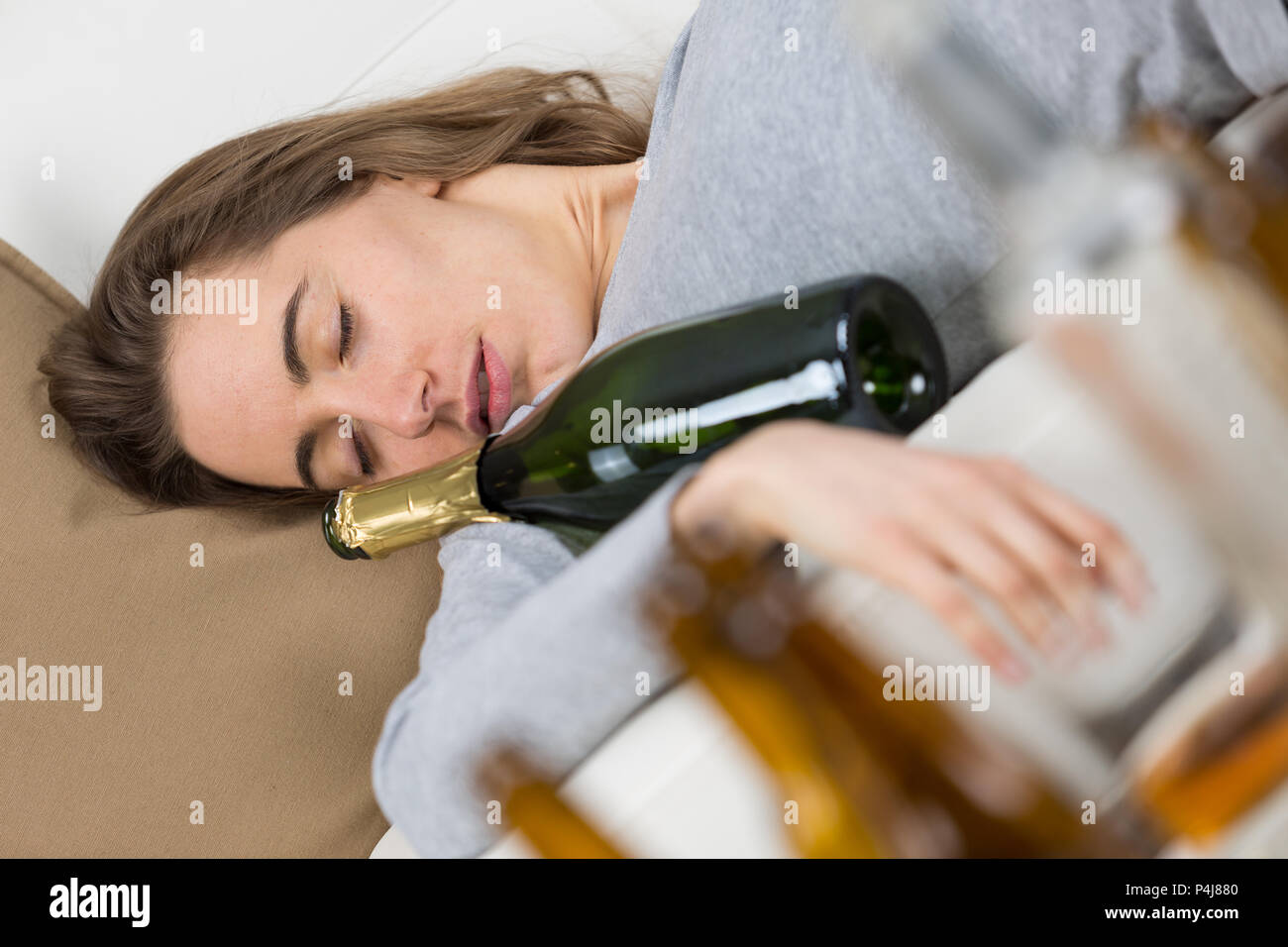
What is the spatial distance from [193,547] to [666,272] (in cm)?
59

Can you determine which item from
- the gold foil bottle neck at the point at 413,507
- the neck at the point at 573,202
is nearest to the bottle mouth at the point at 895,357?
the gold foil bottle neck at the point at 413,507

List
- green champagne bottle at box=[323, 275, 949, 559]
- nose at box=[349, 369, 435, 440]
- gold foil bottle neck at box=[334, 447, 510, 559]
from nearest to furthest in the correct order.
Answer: green champagne bottle at box=[323, 275, 949, 559] < gold foil bottle neck at box=[334, 447, 510, 559] < nose at box=[349, 369, 435, 440]

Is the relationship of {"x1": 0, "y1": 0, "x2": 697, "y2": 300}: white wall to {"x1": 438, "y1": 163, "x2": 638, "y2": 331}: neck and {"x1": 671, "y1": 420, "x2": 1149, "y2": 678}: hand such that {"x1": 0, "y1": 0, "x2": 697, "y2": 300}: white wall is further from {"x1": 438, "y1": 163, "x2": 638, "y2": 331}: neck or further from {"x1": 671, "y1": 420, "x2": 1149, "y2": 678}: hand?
{"x1": 671, "y1": 420, "x2": 1149, "y2": 678}: hand

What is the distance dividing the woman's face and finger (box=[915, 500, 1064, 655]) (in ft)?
2.03

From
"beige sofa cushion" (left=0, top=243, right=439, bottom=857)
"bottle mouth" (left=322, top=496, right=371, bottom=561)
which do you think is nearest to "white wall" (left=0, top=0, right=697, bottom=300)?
"beige sofa cushion" (left=0, top=243, right=439, bottom=857)

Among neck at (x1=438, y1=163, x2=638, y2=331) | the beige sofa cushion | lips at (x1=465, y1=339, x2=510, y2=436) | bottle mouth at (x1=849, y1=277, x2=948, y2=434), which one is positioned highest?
neck at (x1=438, y1=163, x2=638, y2=331)

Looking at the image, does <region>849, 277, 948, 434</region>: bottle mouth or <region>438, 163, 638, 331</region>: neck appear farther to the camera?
<region>438, 163, 638, 331</region>: neck

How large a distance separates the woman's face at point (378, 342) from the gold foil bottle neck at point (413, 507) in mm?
194

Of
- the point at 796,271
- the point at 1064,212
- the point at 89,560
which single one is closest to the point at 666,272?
the point at 796,271

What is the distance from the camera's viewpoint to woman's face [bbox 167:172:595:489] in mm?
864

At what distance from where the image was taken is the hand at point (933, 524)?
0.28 meters

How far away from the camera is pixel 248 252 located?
0.94m

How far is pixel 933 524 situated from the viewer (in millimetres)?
315
